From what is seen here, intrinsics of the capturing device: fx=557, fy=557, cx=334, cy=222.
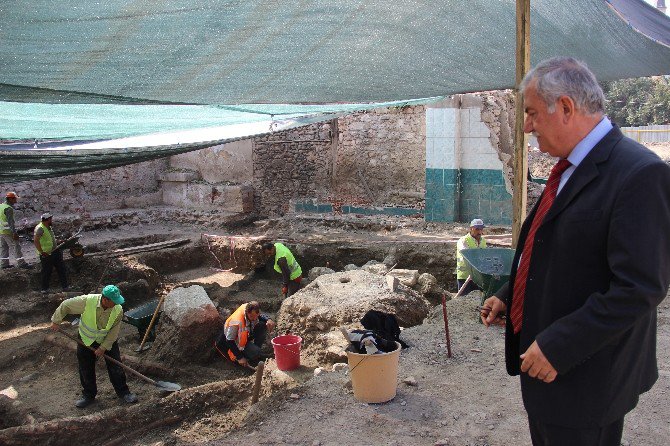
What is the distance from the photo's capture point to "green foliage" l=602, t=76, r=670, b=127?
27.6m

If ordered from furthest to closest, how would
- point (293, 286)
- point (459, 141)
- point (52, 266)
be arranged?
point (459, 141) < point (52, 266) < point (293, 286)

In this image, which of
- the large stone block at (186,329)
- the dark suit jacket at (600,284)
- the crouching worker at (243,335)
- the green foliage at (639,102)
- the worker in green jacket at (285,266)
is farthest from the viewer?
the green foliage at (639,102)

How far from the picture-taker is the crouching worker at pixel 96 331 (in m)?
5.67

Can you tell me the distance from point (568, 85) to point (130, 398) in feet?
18.6

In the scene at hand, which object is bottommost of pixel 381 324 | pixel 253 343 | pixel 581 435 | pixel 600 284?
pixel 253 343

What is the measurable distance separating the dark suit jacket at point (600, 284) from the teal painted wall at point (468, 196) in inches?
404

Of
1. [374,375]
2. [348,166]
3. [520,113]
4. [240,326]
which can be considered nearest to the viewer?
[374,375]

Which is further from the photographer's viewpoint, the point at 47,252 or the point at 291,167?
the point at 291,167

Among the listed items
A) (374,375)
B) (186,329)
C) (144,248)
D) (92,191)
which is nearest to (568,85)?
(374,375)

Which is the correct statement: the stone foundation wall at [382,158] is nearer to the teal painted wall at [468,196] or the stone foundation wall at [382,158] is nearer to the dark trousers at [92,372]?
the teal painted wall at [468,196]

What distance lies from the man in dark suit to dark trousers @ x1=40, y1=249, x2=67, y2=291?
30.6 feet

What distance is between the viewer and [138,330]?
26.9ft

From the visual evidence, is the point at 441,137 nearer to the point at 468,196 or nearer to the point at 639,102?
the point at 468,196

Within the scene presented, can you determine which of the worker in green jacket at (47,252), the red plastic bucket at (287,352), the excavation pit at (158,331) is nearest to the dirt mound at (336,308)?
the excavation pit at (158,331)
